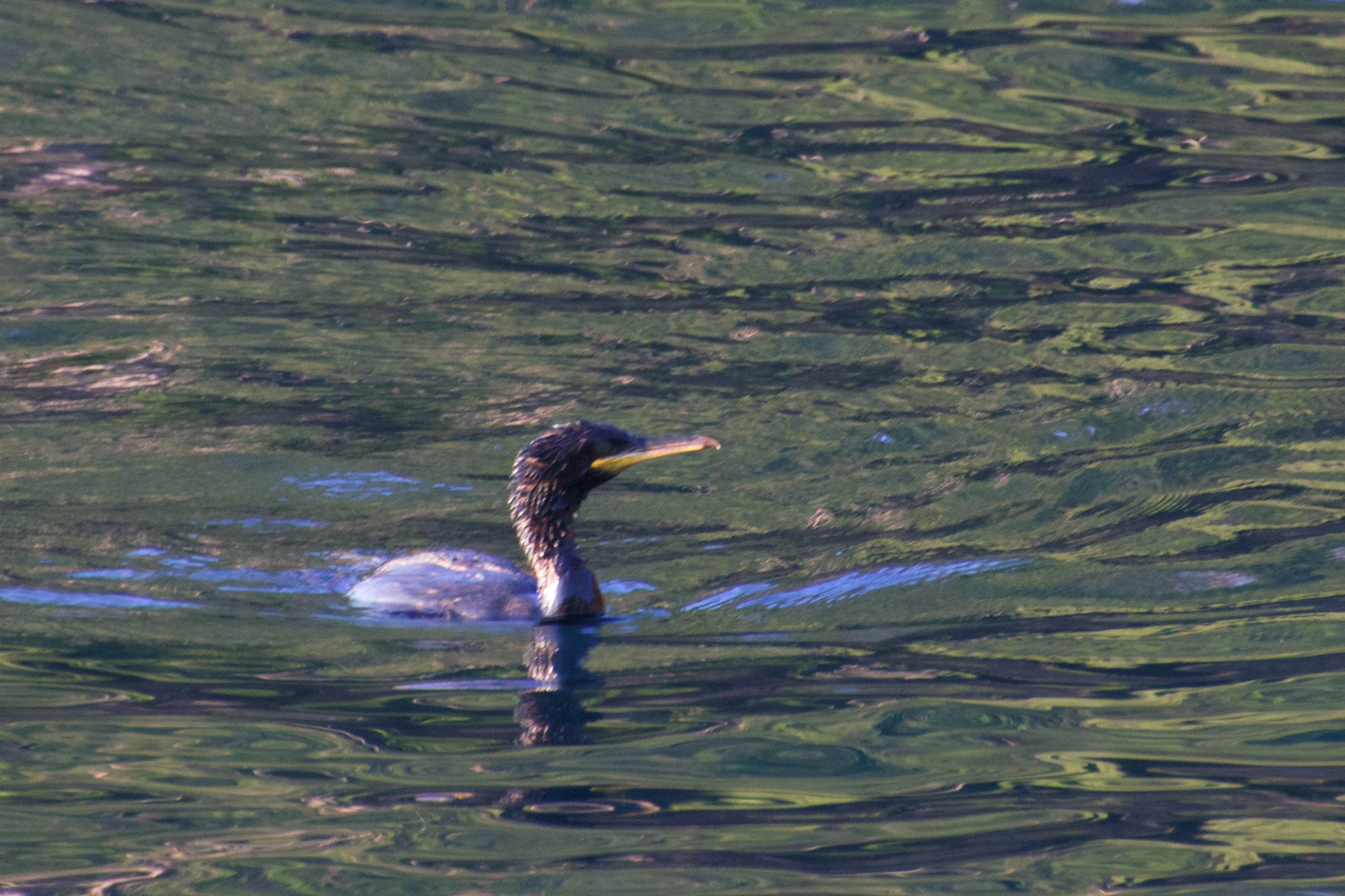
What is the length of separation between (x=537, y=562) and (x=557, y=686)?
1246 mm

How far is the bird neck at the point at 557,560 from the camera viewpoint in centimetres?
765

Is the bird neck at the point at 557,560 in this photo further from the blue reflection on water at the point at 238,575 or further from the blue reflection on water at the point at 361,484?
the blue reflection on water at the point at 361,484

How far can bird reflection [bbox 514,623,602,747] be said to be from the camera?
6168 millimetres

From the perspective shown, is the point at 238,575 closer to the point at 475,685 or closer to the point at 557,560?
the point at 557,560

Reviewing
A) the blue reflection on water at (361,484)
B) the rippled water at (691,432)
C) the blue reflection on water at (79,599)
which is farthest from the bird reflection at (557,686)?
the blue reflection on water at (361,484)

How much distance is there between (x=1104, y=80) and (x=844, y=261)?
472 centimetres

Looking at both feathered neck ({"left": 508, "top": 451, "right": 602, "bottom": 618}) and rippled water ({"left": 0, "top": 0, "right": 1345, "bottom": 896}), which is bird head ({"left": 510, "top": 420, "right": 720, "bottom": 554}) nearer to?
feathered neck ({"left": 508, "top": 451, "right": 602, "bottom": 618})

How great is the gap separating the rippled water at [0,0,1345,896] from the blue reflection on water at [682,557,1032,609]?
45mm

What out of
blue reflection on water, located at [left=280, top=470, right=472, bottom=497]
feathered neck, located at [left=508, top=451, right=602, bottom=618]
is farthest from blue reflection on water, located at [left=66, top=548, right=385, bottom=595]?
blue reflection on water, located at [left=280, top=470, right=472, bottom=497]

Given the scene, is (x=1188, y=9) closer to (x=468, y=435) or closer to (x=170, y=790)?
(x=468, y=435)

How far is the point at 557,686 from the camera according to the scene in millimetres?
6711

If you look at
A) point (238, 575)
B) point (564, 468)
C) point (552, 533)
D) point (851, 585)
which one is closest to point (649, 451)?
point (564, 468)

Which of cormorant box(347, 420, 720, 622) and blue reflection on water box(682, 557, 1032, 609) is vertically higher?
cormorant box(347, 420, 720, 622)

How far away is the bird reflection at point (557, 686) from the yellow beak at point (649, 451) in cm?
78
